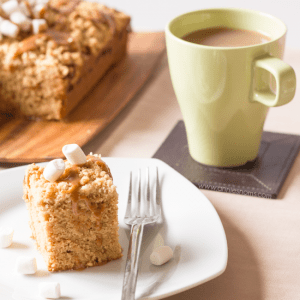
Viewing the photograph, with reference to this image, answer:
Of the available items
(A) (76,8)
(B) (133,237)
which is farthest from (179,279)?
(A) (76,8)

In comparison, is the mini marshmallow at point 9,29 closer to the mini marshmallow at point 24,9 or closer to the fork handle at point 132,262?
the mini marshmallow at point 24,9

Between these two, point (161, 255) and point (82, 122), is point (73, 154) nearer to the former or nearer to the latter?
point (161, 255)

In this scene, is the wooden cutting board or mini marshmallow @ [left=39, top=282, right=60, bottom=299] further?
the wooden cutting board

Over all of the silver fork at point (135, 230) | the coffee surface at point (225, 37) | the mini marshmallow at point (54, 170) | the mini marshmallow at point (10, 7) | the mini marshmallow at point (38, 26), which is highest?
the coffee surface at point (225, 37)

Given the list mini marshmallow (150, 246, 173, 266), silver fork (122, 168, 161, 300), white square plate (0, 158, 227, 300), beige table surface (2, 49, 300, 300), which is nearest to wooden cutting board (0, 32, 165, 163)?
beige table surface (2, 49, 300, 300)

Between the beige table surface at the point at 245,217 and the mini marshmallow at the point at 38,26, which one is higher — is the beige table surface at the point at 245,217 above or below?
below

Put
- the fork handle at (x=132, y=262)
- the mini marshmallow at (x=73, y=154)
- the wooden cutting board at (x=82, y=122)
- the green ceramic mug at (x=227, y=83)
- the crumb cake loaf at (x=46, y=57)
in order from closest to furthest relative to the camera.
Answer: the fork handle at (x=132, y=262)
the mini marshmallow at (x=73, y=154)
the green ceramic mug at (x=227, y=83)
the wooden cutting board at (x=82, y=122)
the crumb cake loaf at (x=46, y=57)

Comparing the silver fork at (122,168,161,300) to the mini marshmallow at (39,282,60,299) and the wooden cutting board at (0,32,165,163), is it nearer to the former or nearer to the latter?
the mini marshmallow at (39,282,60,299)

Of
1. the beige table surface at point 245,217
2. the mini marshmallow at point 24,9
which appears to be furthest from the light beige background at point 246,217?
the mini marshmallow at point 24,9
